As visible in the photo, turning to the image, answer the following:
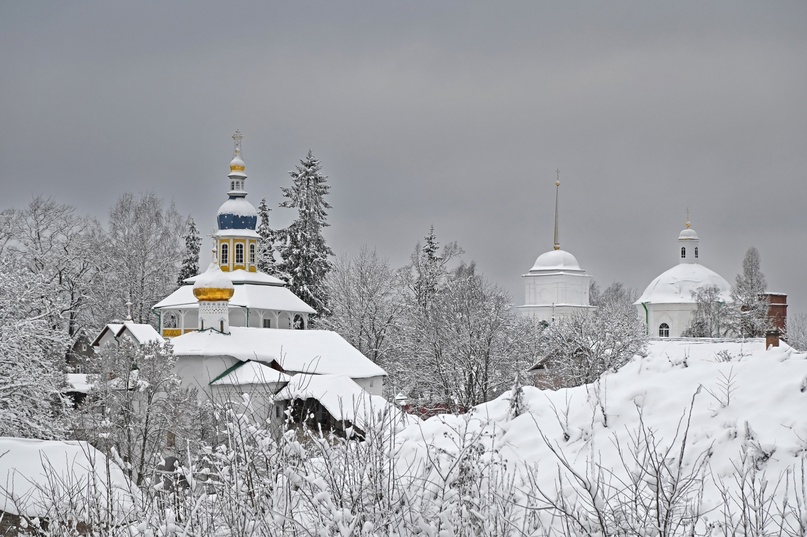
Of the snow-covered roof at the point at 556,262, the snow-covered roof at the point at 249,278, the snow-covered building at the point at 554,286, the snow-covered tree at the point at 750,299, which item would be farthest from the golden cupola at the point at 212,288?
the snow-covered roof at the point at 556,262

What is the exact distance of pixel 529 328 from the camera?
5000 cm

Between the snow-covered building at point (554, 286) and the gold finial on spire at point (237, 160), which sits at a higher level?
the gold finial on spire at point (237, 160)

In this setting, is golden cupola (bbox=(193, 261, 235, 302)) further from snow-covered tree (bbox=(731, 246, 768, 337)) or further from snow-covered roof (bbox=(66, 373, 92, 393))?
snow-covered tree (bbox=(731, 246, 768, 337))

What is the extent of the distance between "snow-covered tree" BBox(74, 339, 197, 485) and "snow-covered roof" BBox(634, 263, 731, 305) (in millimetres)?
41885

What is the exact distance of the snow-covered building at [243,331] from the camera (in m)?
41.4

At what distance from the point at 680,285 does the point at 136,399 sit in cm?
4578

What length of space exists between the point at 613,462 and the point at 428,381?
33.8 m

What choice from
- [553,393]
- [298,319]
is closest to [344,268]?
[298,319]

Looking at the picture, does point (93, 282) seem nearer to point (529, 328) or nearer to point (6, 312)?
point (529, 328)

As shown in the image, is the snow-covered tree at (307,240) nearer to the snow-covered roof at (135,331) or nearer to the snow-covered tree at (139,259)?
the snow-covered tree at (139,259)

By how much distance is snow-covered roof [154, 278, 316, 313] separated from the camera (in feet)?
158

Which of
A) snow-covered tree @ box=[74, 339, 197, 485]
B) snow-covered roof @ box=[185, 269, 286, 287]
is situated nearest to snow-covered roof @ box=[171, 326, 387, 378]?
snow-covered roof @ box=[185, 269, 286, 287]

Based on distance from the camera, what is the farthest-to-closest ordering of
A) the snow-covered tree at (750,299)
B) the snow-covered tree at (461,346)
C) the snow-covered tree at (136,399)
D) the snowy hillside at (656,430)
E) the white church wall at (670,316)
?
the white church wall at (670,316) < the snow-covered tree at (750,299) < the snow-covered tree at (461,346) < the snow-covered tree at (136,399) < the snowy hillside at (656,430)

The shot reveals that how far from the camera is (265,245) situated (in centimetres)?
5853
